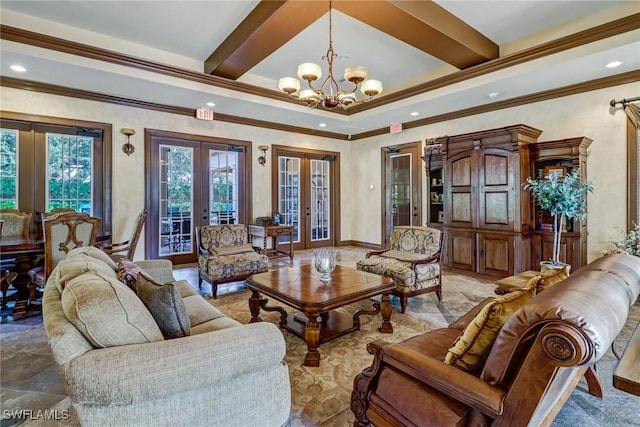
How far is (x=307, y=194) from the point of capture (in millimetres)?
7512

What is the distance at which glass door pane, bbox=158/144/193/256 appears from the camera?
18.3 ft

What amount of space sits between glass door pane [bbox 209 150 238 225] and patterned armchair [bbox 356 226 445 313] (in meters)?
3.35

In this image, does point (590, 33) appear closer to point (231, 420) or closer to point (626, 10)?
point (626, 10)

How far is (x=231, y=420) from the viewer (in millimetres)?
1317

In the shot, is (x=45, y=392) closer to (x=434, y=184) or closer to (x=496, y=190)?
(x=496, y=190)

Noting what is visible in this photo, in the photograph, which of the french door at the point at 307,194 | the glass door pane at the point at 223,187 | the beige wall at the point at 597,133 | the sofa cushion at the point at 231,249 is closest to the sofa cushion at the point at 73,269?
the sofa cushion at the point at 231,249

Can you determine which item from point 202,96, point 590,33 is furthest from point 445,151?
point 202,96

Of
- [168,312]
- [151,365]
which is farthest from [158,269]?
[151,365]

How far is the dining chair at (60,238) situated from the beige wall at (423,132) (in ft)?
6.02

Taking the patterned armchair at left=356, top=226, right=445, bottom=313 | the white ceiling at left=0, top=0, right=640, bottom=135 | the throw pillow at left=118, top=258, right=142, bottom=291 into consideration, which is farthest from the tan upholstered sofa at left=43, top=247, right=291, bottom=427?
the white ceiling at left=0, top=0, right=640, bottom=135

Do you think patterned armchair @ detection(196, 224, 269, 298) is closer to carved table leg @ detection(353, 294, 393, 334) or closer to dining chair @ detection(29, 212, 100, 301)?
dining chair @ detection(29, 212, 100, 301)

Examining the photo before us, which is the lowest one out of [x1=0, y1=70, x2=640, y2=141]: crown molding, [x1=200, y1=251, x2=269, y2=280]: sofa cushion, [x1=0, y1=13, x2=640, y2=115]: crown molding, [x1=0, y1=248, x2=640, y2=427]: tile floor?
[x1=0, y1=248, x2=640, y2=427]: tile floor

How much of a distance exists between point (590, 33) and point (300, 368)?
4561 mm

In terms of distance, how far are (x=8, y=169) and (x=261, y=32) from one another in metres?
4.06
